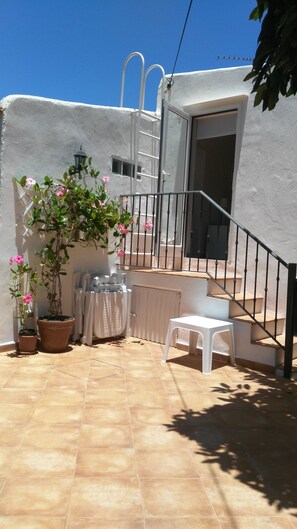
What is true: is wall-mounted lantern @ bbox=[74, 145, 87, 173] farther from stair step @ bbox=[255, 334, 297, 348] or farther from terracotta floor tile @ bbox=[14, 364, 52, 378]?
stair step @ bbox=[255, 334, 297, 348]

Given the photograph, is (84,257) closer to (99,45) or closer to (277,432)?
(277,432)

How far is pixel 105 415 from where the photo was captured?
9.36 ft

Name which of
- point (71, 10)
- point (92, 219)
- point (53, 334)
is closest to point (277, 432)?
point (53, 334)

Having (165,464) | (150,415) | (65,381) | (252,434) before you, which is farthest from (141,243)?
(165,464)

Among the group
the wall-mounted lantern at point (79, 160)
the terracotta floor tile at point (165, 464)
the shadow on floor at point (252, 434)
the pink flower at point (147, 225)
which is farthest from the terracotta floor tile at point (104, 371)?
the wall-mounted lantern at point (79, 160)

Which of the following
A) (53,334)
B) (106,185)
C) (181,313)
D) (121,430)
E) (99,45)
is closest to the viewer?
(121,430)

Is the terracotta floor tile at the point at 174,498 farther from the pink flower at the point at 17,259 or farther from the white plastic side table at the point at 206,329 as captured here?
the pink flower at the point at 17,259

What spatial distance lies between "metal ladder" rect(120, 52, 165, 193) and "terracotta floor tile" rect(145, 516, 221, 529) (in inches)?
157

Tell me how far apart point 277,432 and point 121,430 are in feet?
3.29

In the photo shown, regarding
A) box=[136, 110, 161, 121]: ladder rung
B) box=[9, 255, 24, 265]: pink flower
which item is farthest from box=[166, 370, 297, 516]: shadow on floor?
box=[136, 110, 161, 121]: ladder rung

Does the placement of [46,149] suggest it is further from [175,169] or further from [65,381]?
[65,381]

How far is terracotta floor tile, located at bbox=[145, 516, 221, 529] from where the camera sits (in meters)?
1.71

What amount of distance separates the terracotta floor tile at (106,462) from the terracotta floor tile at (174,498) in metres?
0.15

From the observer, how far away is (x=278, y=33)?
79.0 inches
